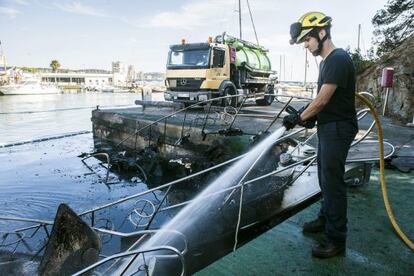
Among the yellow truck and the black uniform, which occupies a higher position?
the yellow truck

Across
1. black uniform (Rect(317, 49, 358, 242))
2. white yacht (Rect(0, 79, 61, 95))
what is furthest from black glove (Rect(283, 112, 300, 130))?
white yacht (Rect(0, 79, 61, 95))

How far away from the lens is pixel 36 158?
40.5ft

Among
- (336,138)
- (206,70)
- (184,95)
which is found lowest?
(336,138)

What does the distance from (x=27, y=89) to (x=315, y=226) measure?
2997 inches

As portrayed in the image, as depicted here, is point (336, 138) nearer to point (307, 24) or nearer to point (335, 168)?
point (335, 168)

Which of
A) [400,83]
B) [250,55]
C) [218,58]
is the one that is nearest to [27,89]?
[250,55]

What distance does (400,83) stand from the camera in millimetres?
13000

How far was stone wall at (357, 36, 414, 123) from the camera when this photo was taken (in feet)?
41.0

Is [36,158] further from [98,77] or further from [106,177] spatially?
[98,77]

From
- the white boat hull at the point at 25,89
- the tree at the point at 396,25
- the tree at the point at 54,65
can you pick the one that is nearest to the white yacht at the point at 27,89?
the white boat hull at the point at 25,89

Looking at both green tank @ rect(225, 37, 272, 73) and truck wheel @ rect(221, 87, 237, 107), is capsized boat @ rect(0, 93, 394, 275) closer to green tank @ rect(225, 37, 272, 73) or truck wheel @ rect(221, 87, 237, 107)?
truck wheel @ rect(221, 87, 237, 107)

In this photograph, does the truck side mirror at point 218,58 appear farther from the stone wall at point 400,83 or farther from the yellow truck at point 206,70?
the stone wall at point 400,83

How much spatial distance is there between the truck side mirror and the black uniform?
13.0 meters

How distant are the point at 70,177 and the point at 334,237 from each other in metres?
8.94
